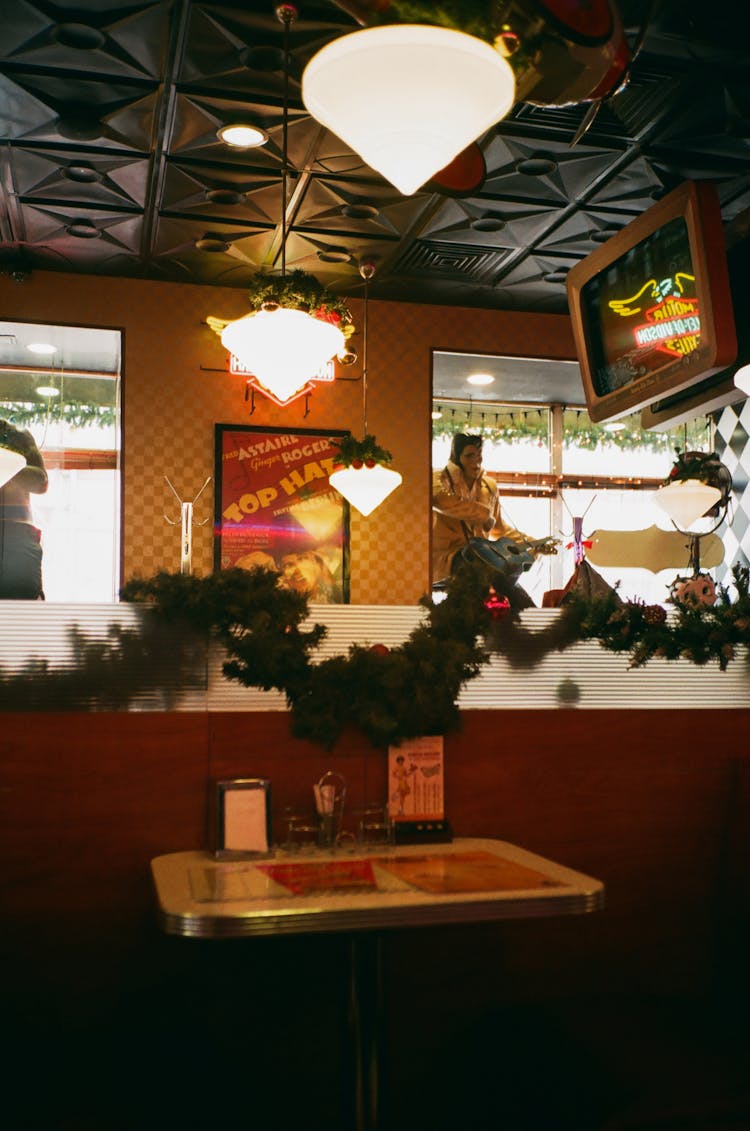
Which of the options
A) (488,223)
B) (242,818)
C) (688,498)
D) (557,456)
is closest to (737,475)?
(557,456)

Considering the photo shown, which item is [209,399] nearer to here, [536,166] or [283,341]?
[283,341]

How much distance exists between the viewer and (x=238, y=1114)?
261cm

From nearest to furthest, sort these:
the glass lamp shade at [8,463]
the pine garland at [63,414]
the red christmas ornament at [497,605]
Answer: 1. the red christmas ornament at [497,605]
2. the glass lamp shade at [8,463]
3. the pine garland at [63,414]

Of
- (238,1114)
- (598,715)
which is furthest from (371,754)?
(238,1114)

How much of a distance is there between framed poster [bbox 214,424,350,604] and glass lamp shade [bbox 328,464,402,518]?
2.30ft

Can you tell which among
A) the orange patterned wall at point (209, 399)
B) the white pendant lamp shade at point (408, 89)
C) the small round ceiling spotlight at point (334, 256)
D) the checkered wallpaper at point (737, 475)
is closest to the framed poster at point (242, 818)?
the white pendant lamp shade at point (408, 89)

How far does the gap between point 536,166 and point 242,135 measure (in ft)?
4.64

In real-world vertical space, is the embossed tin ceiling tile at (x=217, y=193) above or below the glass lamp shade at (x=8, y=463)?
above

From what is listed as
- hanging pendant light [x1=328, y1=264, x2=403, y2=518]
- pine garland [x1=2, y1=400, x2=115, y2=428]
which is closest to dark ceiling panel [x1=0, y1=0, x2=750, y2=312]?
pine garland [x1=2, y1=400, x2=115, y2=428]

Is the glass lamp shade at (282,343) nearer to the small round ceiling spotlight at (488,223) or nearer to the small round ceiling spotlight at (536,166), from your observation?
the small round ceiling spotlight at (536,166)

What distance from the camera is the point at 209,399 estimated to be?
21.2 ft

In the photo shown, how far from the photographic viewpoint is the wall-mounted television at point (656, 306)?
4.05 metres

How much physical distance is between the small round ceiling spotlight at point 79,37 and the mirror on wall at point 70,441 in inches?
97.4

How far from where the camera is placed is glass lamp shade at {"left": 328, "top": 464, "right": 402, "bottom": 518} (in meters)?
5.79
